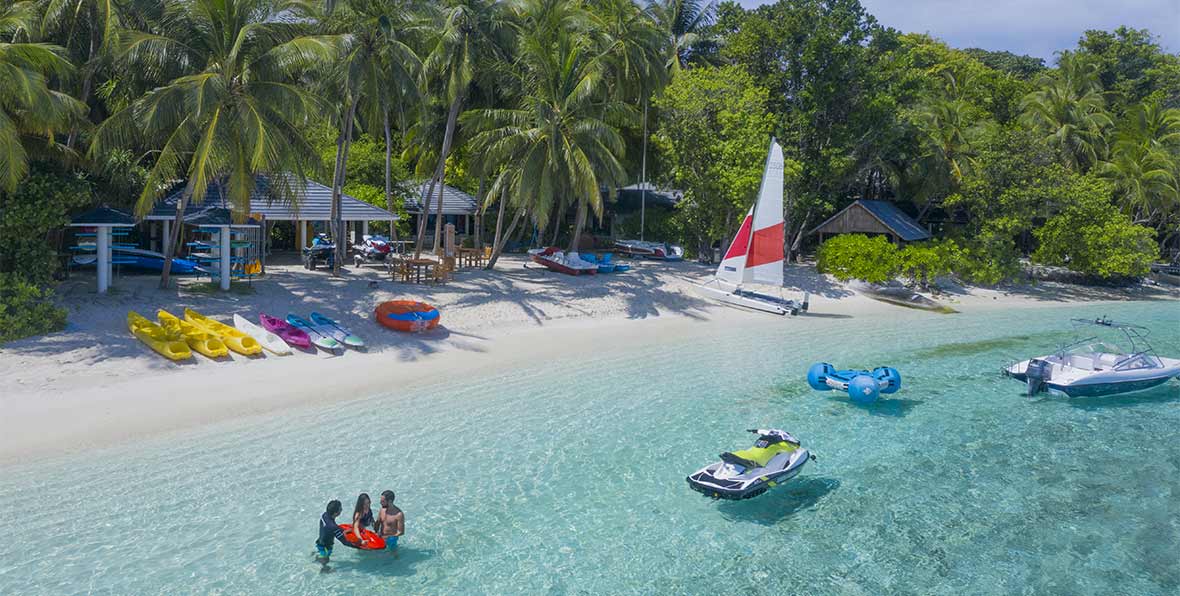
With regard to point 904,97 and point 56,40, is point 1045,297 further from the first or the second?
point 56,40

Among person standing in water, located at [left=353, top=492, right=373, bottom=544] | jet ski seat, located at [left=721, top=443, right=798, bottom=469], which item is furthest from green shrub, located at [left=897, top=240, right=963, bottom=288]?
person standing in water, located at [left=353, top=492, right=373, bottom=544]

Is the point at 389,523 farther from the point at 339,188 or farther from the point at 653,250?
the point at 653,250

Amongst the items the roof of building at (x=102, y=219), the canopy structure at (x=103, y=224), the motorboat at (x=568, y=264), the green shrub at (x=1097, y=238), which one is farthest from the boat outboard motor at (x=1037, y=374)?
the roof of building at (x=102, y=219)

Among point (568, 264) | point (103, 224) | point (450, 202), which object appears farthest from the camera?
point (450, 202)

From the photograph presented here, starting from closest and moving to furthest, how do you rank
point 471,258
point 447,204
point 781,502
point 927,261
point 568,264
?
point 781,502
point 568,264
point 471,258
point 927,261
point 447,204

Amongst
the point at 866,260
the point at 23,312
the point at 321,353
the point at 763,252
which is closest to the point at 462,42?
the point at 763,252

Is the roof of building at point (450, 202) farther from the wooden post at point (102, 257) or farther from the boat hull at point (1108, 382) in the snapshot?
the boat hull at point (1108, 382)

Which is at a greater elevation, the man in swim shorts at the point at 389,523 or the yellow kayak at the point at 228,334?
the yellow kayak at the point at 228,334
